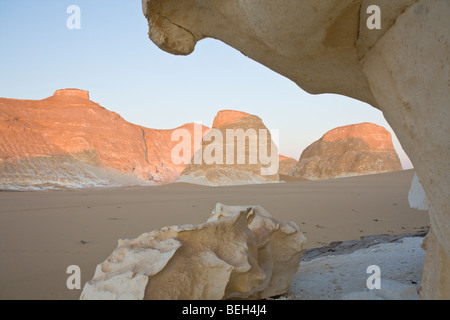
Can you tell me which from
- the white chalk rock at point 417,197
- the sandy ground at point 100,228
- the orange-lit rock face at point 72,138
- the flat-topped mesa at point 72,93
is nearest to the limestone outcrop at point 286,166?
the orange-lit rock face at point 72,138

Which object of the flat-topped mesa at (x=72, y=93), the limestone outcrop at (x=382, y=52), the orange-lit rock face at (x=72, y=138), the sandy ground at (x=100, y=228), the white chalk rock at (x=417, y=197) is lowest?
the sandy ground at (x=100, y=228)

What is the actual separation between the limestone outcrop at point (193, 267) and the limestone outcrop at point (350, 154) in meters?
26.5

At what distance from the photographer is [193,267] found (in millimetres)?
1566

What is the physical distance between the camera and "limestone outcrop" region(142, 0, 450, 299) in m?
1.16

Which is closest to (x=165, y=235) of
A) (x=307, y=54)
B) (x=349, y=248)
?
(x=307, y=54)

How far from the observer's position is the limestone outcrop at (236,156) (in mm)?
21609

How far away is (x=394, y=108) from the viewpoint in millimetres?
1478

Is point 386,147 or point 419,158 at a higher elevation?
point 386,147

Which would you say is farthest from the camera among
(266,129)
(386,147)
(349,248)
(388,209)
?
(386,147)

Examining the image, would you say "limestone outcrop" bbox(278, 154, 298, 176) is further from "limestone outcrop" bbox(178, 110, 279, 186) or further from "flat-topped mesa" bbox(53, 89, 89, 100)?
"flat-topped mesa" bbox(53, 89, 89, 100)

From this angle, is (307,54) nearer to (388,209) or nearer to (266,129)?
(388,209)

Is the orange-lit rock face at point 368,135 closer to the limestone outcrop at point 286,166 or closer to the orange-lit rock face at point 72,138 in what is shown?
the limestone outcrop at point 286,166

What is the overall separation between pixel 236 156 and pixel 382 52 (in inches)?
834

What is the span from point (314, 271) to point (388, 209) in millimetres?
4464
